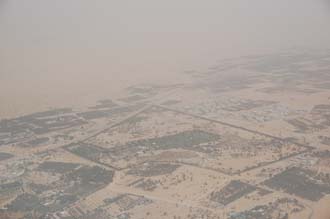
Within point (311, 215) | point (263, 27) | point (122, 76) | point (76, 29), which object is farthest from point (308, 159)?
point (263, 27)

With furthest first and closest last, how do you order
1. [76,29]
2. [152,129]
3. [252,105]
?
[76,29] → [252,105] → [152,129]

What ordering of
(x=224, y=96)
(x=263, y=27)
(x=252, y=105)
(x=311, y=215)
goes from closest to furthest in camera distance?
(x=311, y=215), (x=252, y=105), (x=224, y=96), (x=263, y=27)

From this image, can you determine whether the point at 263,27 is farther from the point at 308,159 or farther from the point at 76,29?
the point at 308,159

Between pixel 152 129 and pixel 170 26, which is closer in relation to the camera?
pixel 152 129

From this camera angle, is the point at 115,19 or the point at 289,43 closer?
the point at 289,43

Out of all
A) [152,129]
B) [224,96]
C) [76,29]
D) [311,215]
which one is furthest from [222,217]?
[76,29]

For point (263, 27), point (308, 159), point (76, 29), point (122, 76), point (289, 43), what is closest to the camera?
point (308, 159)

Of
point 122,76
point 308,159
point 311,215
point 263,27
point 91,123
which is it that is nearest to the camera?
point 311,215

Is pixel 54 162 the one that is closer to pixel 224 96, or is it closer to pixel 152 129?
pixel 152 129
